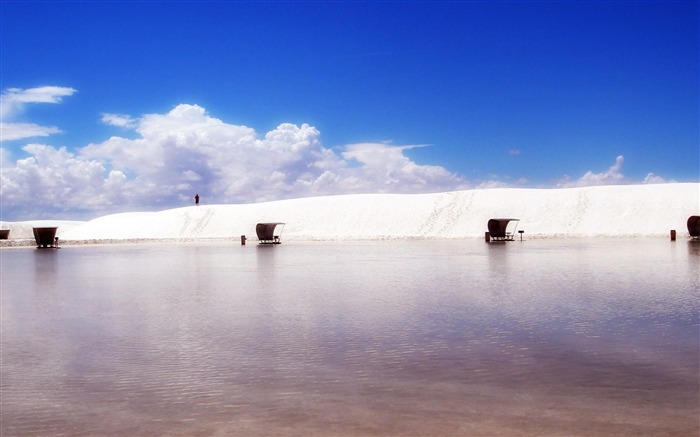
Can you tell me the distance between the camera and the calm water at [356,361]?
460cm

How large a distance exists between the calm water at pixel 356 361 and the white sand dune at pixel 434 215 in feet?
119

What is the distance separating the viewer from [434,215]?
202 feet

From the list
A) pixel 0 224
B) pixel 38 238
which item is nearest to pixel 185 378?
pixel 38 238

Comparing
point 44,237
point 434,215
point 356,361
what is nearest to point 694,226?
point 434,215

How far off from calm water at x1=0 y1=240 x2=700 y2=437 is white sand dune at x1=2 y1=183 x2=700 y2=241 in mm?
36318

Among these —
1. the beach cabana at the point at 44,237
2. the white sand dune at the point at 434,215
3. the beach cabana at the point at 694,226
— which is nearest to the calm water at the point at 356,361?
the beach cabana at the point at 694,226

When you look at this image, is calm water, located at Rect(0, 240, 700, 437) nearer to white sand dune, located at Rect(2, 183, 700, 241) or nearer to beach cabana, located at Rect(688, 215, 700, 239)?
beach cabana, located at Rect(688, 215, 700, 239)

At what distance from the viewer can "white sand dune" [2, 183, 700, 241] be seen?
53.7 meters

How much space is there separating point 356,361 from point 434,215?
55.8 meters

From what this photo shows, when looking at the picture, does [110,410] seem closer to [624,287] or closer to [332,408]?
[332,408]

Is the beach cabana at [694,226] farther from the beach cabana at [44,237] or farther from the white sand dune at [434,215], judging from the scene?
the beach cabana at [44,237]

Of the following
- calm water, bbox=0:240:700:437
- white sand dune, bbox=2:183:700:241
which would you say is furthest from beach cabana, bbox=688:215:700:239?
calm water, bbox=0:240:700:437

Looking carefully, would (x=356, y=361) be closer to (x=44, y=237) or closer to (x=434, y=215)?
(x=44, y=237)

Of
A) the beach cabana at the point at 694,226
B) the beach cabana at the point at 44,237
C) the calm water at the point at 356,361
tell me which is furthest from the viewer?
the beach cabana at the point at 44,237
